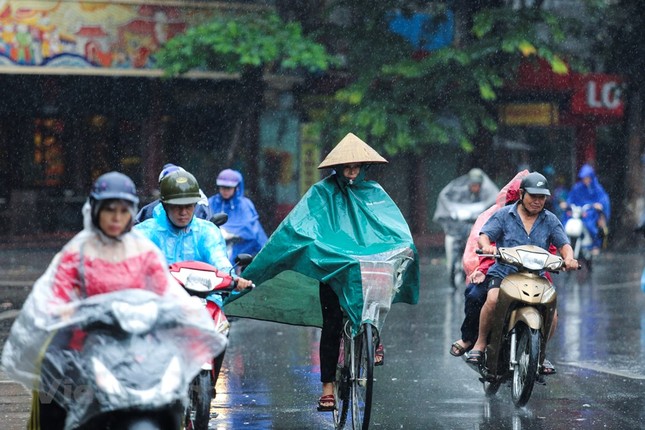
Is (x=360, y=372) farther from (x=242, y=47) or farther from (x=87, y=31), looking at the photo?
(x=87, y=31)

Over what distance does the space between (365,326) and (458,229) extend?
1068 cm

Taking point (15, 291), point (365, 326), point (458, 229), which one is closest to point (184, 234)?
point (365, 326)

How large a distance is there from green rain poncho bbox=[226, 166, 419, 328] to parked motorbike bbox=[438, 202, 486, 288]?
30.4 feet

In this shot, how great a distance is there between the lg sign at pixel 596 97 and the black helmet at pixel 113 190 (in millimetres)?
23304

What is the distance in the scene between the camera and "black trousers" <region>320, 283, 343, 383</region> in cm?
804

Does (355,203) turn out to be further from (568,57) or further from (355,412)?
(568,57)

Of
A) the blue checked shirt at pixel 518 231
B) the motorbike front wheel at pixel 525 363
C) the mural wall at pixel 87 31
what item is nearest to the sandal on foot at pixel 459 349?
the motorbike front wheel at pixel 525 363

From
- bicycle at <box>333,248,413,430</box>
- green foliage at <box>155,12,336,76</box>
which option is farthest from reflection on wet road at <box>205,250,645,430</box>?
green foliage at <box>155,12,336,76</box>

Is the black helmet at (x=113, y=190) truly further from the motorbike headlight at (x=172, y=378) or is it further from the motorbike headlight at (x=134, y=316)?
the motorbike headlight at (x=172, y=378)

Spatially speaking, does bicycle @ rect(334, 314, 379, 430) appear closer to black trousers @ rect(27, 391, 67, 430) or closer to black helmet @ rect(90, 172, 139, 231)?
black trousers @ rect(27, 391, 67, 430)

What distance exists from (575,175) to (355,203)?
21.7 metres

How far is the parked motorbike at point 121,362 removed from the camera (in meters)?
4.89

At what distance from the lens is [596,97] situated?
27.7 metres

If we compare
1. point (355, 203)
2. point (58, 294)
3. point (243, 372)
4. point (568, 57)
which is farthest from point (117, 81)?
point (58, 294)
